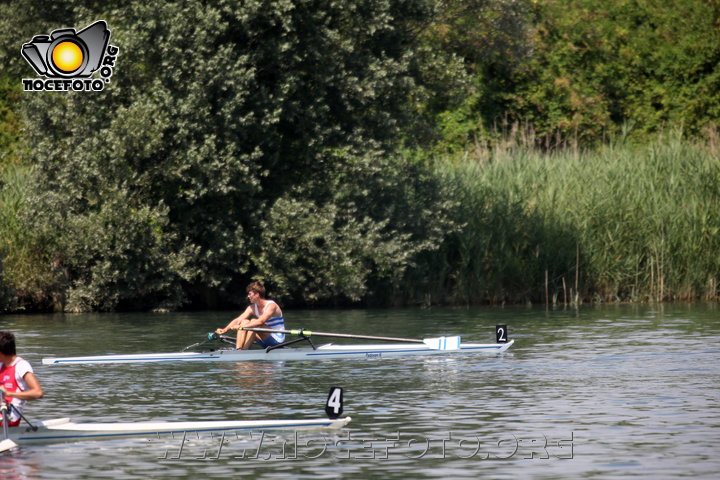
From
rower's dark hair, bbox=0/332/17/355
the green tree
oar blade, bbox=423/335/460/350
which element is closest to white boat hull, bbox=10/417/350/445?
A: rower's dark hair, bbox=0/332/17/355

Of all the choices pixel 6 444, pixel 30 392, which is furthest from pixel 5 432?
pixel 30 392

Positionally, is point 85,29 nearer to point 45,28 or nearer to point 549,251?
point 45,28

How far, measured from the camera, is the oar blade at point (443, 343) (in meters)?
20.8

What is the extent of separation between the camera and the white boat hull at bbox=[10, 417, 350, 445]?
12.8m

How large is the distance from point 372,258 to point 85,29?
28.0 feet

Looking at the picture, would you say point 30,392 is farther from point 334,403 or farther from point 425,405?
point 425,405

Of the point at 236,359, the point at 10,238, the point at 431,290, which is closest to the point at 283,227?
the point at 431,290

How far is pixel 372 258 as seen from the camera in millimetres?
29359

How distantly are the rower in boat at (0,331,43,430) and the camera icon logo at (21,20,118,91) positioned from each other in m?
17.1

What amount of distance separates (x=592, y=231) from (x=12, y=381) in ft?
67.9

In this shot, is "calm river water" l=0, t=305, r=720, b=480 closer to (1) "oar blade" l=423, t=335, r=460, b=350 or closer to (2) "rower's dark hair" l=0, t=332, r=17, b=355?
(1) "oar blade" l=423, t=335, r=460, b=350

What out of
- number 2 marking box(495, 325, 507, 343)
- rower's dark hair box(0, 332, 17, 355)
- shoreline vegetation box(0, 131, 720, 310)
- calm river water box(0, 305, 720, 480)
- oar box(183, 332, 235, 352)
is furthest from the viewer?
shoreline vegetation box(0, 131, 720, 310)

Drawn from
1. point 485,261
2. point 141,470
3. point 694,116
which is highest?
point 694,116

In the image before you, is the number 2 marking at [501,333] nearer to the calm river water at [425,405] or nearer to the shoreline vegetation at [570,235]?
the calm river water at [425,405]
